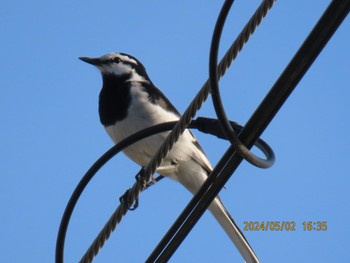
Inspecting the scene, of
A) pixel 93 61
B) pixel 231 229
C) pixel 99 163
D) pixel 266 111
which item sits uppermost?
pixel 266 111

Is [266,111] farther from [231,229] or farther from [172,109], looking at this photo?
[172,109]

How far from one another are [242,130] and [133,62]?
4.23m

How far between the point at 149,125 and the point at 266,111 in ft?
10.6

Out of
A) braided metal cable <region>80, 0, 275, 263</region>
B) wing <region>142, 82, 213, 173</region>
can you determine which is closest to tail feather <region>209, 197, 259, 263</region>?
wing <region>142, 82, 213, 173</region>

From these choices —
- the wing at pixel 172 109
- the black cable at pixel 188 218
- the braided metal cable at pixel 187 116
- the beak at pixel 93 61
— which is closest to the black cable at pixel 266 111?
the black cable at pixel 188 218

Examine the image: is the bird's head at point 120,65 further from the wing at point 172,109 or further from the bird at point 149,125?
the wing at point 172,109

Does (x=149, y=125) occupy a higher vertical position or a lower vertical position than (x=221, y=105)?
→ lower

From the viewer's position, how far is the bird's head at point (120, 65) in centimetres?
673

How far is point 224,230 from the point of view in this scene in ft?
17.8

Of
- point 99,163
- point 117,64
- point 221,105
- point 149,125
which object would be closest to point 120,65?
point 117,64

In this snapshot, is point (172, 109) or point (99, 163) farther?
point (172, 109)

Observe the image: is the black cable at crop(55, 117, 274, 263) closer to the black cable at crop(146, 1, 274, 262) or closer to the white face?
the black cable at crop(146, 1, 274, 262)

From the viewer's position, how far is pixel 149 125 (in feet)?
19.1

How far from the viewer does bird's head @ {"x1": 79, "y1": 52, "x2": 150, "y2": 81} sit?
6.73m
